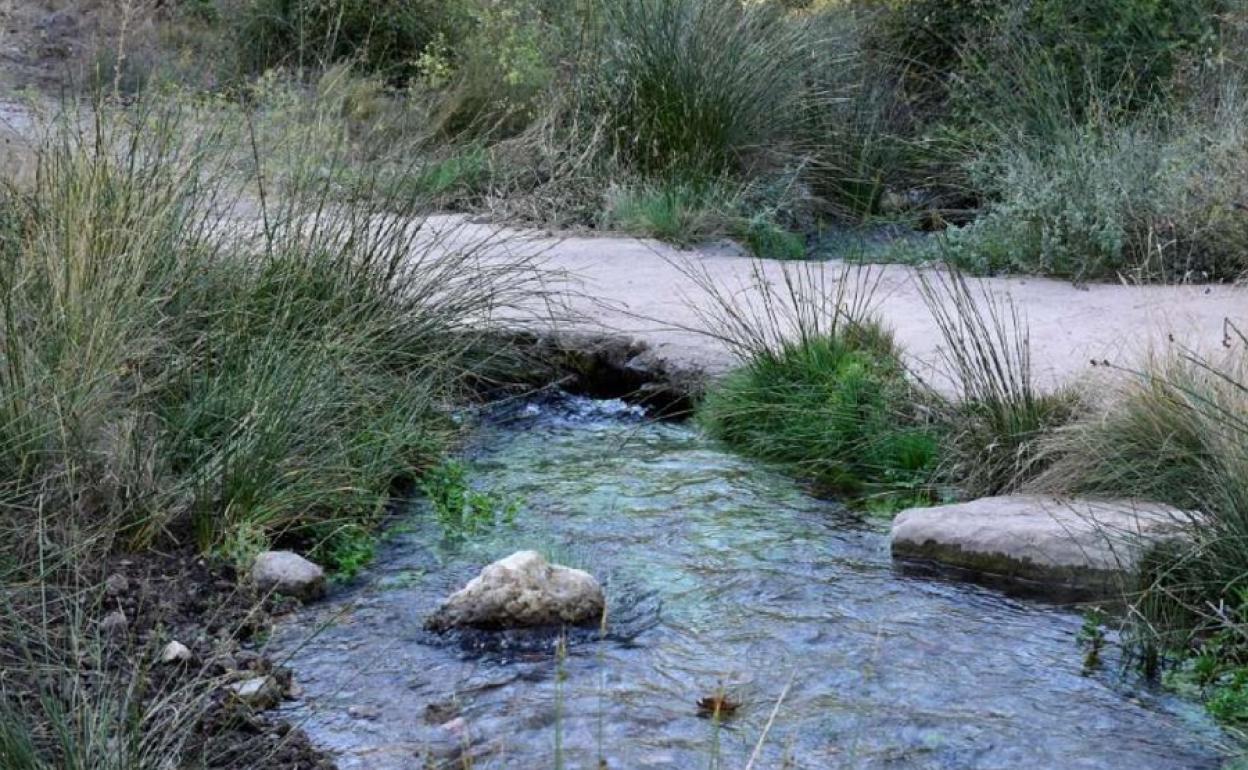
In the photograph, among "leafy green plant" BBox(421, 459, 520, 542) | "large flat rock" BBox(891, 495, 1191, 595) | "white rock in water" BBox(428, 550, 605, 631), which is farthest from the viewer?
"leafy green plant" BBox(421, 459, 520, 542)

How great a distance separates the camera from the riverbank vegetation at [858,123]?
834cm

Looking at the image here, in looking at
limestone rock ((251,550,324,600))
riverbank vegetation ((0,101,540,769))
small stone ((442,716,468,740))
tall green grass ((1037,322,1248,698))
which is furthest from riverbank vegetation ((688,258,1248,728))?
limestone rock ((251,550,324,600))

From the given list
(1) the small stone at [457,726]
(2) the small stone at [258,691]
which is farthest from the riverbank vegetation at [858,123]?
(1) the small stone at [457,726]

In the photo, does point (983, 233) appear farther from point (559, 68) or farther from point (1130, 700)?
point (1130, 700)

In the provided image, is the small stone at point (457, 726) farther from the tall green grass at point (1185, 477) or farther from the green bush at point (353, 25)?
the green bush at point (353, 25)

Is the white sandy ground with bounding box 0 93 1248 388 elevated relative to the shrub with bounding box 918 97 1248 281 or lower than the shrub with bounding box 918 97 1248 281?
lower

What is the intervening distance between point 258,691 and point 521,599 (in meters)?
0.85

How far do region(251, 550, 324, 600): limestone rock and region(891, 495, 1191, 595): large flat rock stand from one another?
186 centimetres

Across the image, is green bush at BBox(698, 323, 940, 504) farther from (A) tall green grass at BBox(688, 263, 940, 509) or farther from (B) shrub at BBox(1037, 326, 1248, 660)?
(B) shrub at BBox(1037, 326, 1248, 660)

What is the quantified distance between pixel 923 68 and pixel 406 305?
7.28 metres

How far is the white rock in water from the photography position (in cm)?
433

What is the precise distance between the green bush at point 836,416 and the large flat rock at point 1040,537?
1.85 feet

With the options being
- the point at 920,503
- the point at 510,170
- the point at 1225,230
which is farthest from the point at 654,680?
the point at 510,170

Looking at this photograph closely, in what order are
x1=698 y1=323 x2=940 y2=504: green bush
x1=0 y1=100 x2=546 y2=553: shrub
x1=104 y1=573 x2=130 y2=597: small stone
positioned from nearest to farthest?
x1=104 y1=573 x2=130 y2=597: small stone < x1=0 y1=100 x2=546 y2=553: shrub < x1=698 y1=323 x2=940 y2=504: green bush
